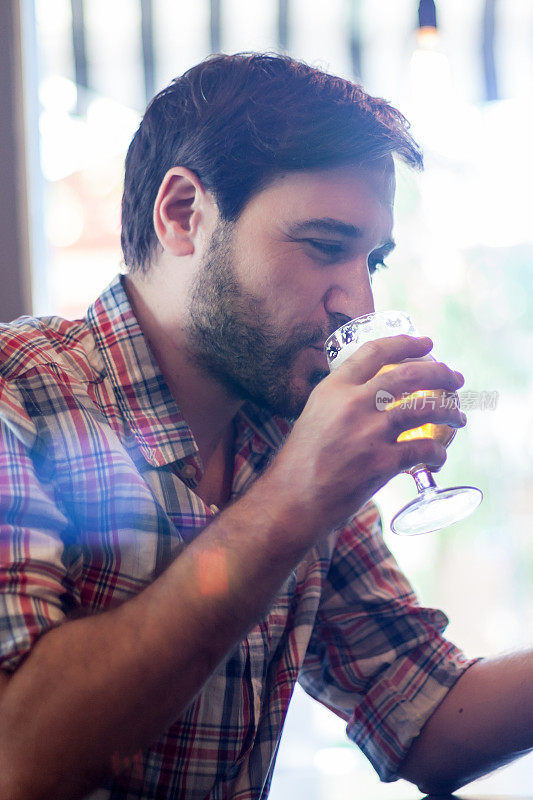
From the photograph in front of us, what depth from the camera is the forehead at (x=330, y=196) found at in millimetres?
1222

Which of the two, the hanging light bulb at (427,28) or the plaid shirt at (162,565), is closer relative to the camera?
the plaid shirt at (162,565)

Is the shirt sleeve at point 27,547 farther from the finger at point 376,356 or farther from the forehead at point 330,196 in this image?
the forehead at point 330,196

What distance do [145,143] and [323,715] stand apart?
83.1 inches

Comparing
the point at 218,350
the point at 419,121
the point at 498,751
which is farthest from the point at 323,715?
the point at 419,121

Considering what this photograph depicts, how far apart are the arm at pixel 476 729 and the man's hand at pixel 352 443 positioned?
48 centimetres

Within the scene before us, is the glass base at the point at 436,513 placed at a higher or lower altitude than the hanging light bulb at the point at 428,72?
lower

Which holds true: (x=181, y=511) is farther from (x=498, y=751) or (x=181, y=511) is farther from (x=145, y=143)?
(x=145, y=143)

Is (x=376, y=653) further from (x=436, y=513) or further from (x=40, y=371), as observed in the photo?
(x=40, y=371)

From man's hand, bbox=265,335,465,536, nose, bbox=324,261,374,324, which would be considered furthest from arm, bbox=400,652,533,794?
nose, bbox=324,261,374,324

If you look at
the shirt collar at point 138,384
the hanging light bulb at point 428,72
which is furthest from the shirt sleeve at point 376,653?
the hanging light bulb at point 428,72

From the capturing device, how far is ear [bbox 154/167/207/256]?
1.34 metres

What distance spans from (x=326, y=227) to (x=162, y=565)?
60cm

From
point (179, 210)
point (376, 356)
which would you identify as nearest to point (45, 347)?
point (179, 210)

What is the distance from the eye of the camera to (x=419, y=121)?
1.46 meters
